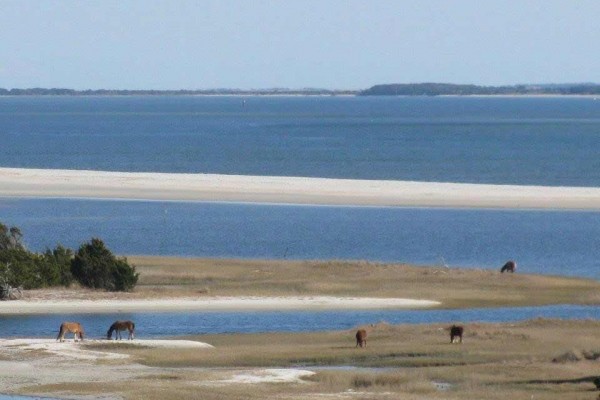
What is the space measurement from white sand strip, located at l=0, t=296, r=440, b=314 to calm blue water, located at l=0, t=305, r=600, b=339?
0.45m

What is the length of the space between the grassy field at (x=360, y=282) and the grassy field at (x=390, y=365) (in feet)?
18.5

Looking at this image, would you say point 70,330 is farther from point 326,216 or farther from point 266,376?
point 326,216

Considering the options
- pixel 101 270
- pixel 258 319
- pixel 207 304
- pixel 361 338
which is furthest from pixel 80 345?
pixel 101 270

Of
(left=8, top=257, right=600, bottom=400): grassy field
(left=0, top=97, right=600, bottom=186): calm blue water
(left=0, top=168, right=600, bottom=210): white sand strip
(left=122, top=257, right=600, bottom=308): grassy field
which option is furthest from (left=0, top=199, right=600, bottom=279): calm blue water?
(left=0, top=97, right=600, bottom=186): calm blue water

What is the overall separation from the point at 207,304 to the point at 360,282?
553 cm

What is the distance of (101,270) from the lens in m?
38.6

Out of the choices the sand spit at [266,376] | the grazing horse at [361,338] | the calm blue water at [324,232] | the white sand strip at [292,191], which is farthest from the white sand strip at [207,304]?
the white sand strip at [292,191]

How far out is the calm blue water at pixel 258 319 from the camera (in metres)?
33.2

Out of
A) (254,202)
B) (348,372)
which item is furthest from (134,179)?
(348,372)

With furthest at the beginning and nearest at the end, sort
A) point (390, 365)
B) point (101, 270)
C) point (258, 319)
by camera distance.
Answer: point (101, 270) → point (258, 319) → point (390, 365)

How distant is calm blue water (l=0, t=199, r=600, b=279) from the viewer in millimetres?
48500

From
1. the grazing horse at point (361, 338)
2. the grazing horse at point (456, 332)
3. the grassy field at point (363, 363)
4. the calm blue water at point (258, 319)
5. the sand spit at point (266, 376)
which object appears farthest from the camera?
the calm blue water at point (258, 319)

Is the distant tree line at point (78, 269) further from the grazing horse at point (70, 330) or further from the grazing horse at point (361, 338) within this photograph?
the grazing horse at point (361, 338)

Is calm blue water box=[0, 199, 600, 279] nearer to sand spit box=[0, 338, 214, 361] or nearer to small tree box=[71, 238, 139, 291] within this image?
small tree box=[71, 238, 139, 291]
